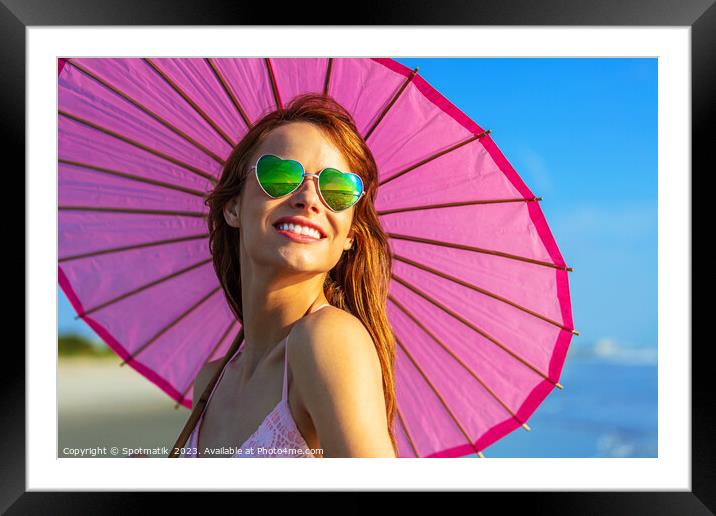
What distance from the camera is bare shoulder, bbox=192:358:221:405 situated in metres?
3.17

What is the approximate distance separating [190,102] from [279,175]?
2.40ft

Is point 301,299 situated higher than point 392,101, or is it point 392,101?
point 392,101

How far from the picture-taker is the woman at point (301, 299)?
2.32m

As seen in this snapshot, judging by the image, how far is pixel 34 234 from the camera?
10.3 feet

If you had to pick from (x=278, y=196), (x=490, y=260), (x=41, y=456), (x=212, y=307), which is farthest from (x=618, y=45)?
(x=41, y=456)

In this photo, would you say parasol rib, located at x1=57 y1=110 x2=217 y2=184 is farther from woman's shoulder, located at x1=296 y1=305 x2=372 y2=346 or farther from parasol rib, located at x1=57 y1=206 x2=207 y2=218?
woman's shoulder, located at x1=296 y1=305 x2=372 y2=346

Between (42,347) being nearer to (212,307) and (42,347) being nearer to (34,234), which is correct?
(34,234)

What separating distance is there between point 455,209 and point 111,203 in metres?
1.58

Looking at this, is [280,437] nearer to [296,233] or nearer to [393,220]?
[296,233]

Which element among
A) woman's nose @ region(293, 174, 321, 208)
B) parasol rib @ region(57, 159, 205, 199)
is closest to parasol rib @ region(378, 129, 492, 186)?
woman's nose @ region(293, 174, 321, 208)

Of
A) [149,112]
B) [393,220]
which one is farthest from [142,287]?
[393,220]

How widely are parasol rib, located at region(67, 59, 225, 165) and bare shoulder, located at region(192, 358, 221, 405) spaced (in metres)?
0.91

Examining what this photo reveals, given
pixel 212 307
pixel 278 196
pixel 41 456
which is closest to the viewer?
pixel 278 196

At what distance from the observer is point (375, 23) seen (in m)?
2.87
